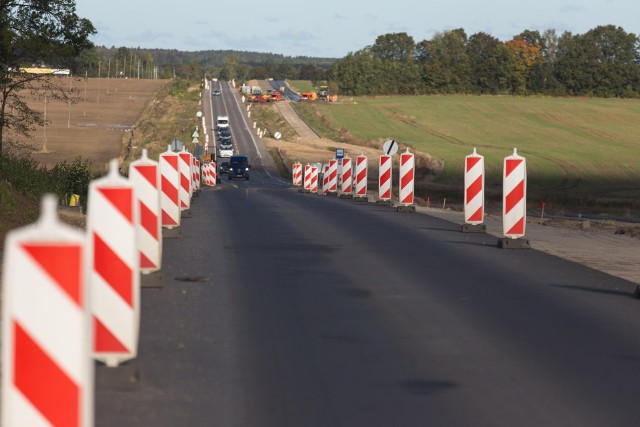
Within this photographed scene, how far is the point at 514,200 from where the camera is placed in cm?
1869

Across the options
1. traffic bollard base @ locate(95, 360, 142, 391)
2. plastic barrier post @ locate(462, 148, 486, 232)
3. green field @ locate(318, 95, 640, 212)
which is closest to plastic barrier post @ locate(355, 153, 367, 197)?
plastic barrier post @ locate(462, 148, 486, 232)

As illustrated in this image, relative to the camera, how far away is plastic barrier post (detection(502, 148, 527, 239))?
732 inches

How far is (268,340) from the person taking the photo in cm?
976

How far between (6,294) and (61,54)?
111 feet

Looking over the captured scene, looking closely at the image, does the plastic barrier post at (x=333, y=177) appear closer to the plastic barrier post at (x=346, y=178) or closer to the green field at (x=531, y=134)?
the plastic barrier post at (x=346, y=178)

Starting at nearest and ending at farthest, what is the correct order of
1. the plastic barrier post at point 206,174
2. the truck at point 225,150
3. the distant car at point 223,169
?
the plastic barrier post at point 206,174 < the distant car at point 223,169 < the truck at point 225,150

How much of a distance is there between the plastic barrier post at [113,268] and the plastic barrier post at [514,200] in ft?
36.4

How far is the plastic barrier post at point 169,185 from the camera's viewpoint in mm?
18391

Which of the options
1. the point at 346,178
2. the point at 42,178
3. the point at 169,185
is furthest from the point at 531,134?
the point at 169,185

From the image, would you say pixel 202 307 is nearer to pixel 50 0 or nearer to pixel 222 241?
pixel 222 241

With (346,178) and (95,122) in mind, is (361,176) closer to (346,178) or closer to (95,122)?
(346,178)

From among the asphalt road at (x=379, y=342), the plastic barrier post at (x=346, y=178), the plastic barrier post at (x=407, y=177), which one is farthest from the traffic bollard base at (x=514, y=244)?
the plastic barrier post at (x=346, y=178)

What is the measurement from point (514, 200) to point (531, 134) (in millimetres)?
106026

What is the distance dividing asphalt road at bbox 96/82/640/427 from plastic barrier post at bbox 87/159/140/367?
30 centimetres
